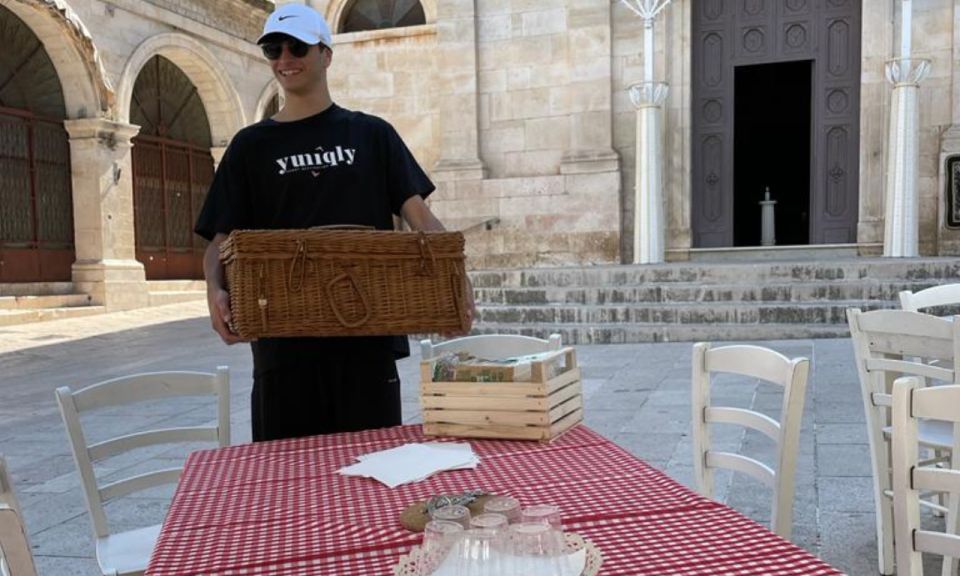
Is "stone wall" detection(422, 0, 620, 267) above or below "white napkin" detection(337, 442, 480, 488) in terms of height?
above

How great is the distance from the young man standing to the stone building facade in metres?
9.33

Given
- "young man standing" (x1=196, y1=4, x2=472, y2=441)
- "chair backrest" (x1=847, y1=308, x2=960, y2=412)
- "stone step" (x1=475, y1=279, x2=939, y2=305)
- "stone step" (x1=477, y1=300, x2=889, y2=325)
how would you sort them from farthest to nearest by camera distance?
"stone step" (x1=475, y1=279, x2=939, y2=305) → "stone step" (x1=477, y1=300, x2=889, y2=325) → "chair backrest" (x1=847, y1=308, x2=960, y2=412) → "young man standing" (x1=196, y1=4, x2=472, y2=441)

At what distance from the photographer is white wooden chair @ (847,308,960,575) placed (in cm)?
250

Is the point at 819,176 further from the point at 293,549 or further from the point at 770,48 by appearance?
the point at 293,549

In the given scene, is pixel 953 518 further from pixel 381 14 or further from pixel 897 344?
pixel 381 14

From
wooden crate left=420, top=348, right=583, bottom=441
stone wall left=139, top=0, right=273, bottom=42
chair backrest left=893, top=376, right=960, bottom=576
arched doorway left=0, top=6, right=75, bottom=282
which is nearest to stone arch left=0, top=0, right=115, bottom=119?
arched doorway left=0, top=6, right=75, bottom=282

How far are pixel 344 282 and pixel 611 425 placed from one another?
319 cm

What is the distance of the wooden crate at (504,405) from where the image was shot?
1.83m

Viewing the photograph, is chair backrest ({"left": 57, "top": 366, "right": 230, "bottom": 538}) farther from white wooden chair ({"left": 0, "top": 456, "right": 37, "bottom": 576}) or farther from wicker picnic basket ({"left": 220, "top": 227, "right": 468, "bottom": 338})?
white wooden chair ({"left": 0, "top": 456, "right": 37, "bottom": 576})

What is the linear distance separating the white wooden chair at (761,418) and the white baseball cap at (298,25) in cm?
136

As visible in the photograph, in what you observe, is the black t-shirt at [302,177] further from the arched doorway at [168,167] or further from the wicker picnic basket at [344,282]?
the arched doorway at [168,167]

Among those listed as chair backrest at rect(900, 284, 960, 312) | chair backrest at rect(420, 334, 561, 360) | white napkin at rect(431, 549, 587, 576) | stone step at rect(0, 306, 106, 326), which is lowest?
stone step at rect(0, 306, 106, 326)

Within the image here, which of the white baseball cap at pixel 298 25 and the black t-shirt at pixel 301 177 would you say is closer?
the white baseball cap at pixel 298 25

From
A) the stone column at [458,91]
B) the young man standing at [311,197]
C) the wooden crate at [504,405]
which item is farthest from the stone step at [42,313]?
the wooden crate at [504,405]
